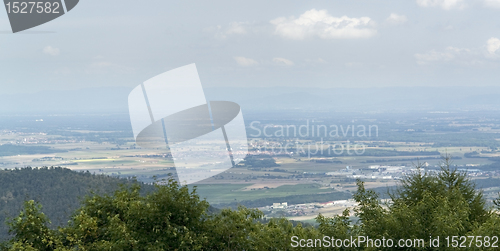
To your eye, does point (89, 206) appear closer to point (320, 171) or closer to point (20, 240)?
point (20, 240)

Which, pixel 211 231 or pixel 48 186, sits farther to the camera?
pixel 48 186

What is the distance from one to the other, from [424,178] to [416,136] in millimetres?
121582

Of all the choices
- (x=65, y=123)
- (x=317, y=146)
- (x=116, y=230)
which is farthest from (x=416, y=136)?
(x=116, y=230)

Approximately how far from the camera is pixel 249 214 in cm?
1479

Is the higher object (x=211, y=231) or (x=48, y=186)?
(x=211, y=231)

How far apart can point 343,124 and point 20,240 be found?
140 m

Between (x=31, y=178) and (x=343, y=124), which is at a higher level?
(x=343, y=124)

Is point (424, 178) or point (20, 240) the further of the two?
point (424, 178)

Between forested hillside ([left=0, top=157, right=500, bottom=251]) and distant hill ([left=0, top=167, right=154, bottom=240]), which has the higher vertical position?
forested hillside ([left=0, top=157, right=500, bottom=251])

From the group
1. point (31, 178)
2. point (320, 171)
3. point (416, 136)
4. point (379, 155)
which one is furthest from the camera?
point (416, 136)

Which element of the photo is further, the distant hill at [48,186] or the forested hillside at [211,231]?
the distant hill at [48,186]

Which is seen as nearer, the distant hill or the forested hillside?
the forested hillside

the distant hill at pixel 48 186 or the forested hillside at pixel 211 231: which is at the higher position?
the forested hillside at pixel 211 231

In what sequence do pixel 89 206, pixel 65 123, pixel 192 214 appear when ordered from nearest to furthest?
1. pixel 192 214
2. pixel 89 206
3. pixel 65 123
